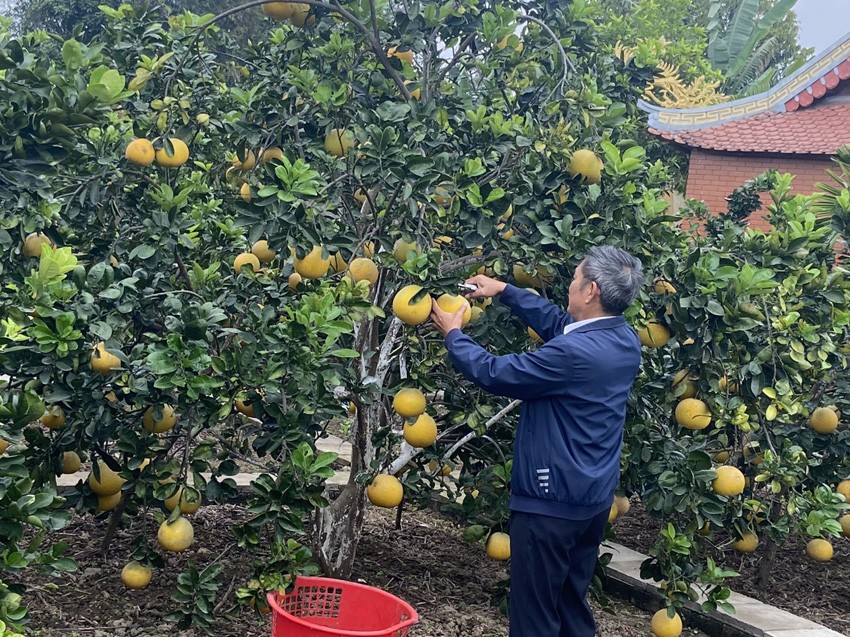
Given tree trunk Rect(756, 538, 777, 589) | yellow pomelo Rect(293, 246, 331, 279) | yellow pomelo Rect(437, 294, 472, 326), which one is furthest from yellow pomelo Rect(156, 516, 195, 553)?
tree trunk Rect(756, 538, 777, 589)

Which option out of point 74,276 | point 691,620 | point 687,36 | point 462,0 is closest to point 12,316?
point 74,276

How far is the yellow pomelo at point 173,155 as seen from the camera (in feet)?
11.2

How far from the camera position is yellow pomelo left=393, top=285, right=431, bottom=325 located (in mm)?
2850

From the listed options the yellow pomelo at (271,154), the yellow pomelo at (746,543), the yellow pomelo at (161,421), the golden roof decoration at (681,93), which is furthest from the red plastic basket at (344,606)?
the golden roof decoration at (681,93)

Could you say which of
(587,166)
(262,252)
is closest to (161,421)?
(262,252)

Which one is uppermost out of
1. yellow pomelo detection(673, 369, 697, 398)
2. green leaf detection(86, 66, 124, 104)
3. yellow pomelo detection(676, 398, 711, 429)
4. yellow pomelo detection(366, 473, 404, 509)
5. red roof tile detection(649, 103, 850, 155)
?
red roof tile detection(649, 103, 850, 155)

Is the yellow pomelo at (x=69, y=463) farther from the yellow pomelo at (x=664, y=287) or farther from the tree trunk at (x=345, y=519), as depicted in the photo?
the yellow pomelo at (x=664, y=287)

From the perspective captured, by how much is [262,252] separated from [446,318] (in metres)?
0.95

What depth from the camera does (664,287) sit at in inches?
129

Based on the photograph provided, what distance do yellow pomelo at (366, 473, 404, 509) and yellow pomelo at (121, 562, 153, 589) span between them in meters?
0.90

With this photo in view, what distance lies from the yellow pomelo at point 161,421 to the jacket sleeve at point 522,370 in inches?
43.4

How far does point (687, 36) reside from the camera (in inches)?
822

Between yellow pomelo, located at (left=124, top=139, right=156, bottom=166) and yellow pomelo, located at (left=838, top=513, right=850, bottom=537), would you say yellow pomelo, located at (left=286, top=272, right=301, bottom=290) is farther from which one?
yellow pomelo, located at (left=838, top=513, right=850, bottom=537)

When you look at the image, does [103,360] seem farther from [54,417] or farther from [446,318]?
[446,318]
